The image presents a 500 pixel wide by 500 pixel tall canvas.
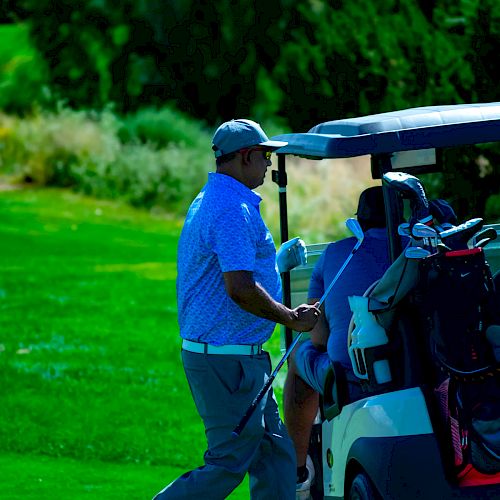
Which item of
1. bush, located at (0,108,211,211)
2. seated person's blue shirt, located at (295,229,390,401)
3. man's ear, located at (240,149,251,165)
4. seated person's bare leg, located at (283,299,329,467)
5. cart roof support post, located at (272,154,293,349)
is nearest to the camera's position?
man's ear, located at (240,149,251,165)

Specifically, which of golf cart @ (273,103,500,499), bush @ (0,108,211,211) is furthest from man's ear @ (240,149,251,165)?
bush @ (0,108,211,211)

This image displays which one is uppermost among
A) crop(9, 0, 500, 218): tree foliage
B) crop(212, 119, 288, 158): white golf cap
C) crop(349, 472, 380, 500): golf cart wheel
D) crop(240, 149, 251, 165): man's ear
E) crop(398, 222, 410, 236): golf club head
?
crop(9, 0, 500, 218): tree foliage

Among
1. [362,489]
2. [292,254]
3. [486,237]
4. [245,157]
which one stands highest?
[245,157]

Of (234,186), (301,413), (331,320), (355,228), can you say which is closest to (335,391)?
(331,320)

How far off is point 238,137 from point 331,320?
0.85m

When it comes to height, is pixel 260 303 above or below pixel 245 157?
below

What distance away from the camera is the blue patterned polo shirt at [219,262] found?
17.5 feet

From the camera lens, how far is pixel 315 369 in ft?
19.6

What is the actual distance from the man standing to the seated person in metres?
0.27

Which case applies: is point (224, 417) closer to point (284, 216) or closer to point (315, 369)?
point (315, 369)

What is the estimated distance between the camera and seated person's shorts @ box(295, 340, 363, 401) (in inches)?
215

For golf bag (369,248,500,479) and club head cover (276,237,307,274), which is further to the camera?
club head cover (276,237,307,274)

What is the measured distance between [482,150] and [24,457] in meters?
5.07

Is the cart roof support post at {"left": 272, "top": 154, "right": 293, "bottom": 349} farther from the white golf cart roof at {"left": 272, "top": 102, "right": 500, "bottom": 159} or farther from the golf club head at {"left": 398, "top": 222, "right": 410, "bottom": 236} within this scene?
the golf club head at {"left": 398, "top": 222, "right": 410, "bottom": 236}
